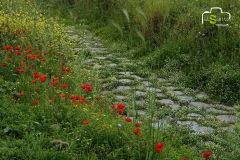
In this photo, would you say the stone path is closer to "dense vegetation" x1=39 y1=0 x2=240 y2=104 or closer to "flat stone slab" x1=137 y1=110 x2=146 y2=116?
"flat stone slab" x1=137 y1=110 x2=146 y2=116

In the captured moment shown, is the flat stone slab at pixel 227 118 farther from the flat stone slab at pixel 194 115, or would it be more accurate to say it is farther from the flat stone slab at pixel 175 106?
the flat stone slab at pixel 175 106

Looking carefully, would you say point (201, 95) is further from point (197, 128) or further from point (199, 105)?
point (197, 128)

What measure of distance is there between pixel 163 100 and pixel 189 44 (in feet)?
5.62

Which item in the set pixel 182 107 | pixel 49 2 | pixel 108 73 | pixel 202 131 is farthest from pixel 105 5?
pixel 202 131

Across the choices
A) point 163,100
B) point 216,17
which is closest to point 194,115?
point 163,100

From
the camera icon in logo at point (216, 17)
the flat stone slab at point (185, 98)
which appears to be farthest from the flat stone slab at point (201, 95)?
the camera icon in logo at point (216, 17)

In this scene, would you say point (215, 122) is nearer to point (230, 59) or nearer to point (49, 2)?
point (230, 59)

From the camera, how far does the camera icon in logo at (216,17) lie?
21.1 feet

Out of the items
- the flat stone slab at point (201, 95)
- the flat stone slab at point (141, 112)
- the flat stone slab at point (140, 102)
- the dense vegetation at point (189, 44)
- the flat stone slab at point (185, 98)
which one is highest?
the dense vegetation at point (189, 44)

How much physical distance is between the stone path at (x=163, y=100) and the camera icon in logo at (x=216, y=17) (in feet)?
4.61

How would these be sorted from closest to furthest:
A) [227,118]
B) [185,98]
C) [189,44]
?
[227,118]
[185,98]
[189,44]

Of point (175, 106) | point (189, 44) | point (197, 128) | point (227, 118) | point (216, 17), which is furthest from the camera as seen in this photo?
point (216, 17)

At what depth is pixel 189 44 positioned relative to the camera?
249 inches

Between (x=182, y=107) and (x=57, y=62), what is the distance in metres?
1.83
